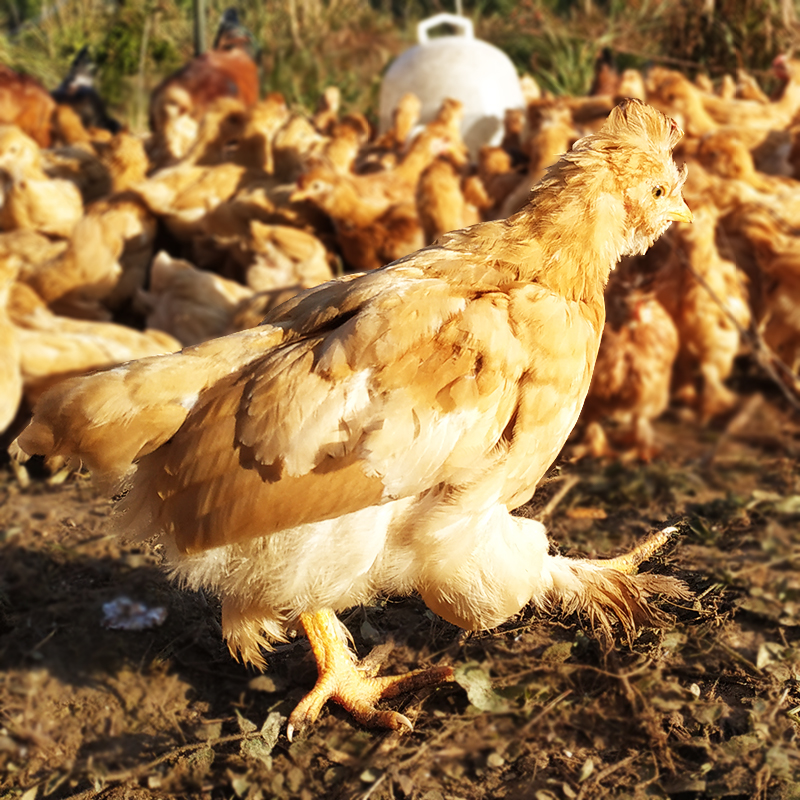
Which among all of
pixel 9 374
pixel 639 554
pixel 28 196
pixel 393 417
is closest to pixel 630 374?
pixel 639 554

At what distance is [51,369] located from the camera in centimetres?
404

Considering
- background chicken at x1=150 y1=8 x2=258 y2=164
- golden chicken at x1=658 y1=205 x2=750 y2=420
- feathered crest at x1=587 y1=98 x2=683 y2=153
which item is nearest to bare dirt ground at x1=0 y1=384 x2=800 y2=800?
feathered crest at x1=587 y1=98 x2=683 y2=153

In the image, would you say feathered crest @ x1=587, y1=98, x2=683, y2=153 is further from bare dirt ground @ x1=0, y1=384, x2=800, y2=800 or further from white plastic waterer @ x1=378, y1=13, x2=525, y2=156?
white plastic waterer @ x1=378, y1=13, x2=525, y2=156

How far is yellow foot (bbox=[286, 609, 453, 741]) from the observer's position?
2.10m

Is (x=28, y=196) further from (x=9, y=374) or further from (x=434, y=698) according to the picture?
(x=434, y=698)

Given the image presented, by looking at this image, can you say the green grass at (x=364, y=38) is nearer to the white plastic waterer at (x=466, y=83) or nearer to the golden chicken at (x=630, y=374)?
the white plastic waterer at (x=466, y=83)

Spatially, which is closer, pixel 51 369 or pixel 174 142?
pixel 51 369

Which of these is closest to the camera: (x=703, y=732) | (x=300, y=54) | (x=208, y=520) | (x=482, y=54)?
(x=208, y=520)

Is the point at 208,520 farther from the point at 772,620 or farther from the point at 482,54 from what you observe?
the point at 482,54

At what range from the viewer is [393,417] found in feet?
5.66

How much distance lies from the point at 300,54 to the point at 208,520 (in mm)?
12207

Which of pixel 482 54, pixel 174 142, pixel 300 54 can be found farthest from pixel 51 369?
pixel 300 54

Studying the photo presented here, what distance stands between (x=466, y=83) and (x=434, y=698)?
7.20 m

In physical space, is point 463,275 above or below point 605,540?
above
